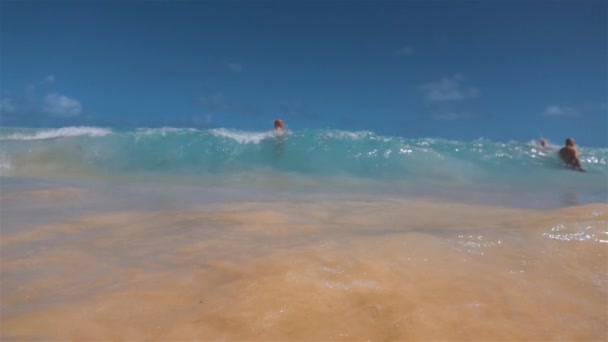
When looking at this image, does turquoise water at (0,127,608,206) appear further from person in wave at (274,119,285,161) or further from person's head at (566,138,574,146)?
person's head at (566,138,574,146)

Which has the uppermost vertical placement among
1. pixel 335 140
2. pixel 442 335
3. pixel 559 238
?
pixel 335 140

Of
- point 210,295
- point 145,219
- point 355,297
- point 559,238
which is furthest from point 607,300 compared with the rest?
point 145,219

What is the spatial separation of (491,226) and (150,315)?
1923 mm

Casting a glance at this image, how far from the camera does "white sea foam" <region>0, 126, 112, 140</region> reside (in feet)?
31.8

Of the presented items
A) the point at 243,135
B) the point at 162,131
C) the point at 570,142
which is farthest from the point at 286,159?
the point at 570,142

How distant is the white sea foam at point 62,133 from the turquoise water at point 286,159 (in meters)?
0.02

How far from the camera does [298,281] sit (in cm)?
146

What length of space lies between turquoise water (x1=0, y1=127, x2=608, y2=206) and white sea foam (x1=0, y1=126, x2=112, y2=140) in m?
0.02

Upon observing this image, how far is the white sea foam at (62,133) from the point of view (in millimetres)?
9688

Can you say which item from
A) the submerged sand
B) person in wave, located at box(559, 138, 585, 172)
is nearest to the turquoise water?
person in wave, located at box(559, 138, 585, 172)

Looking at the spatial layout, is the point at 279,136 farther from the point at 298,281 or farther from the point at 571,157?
the point at 298,281

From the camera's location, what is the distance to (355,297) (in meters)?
1.40

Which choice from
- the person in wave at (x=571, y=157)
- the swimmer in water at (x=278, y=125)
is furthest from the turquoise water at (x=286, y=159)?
the swimmer in water at (x=278, y=125)

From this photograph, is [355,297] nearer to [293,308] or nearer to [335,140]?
[293,308]
